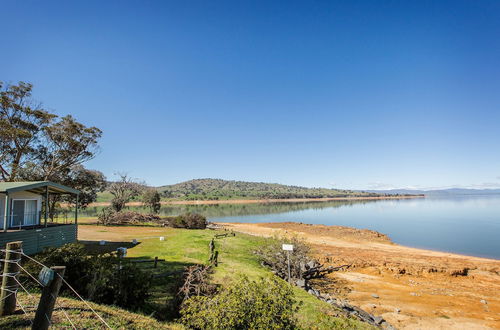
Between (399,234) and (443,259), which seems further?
(399,234)

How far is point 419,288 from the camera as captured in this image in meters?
14.1

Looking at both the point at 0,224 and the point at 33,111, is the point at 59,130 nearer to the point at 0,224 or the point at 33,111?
the point at 33,111

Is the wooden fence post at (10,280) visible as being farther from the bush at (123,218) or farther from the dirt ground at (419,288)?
the bush at (123,218)

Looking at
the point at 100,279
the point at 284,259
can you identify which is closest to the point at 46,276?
the point at 100,279

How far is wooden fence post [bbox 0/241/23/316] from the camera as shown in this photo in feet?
17.1

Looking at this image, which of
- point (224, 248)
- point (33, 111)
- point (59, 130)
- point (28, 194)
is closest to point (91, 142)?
point (59, 130)

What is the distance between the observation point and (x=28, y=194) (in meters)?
17.8

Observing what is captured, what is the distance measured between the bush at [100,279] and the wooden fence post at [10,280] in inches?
88.1

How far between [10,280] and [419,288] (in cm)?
1709

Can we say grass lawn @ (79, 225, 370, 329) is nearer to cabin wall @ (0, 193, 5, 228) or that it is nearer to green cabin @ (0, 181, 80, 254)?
green cabin @ (0, 181, 80, 254)

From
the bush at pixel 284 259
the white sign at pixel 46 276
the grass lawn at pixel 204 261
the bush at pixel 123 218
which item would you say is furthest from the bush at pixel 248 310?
the bush at pixel 123 218

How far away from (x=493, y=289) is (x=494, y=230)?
29.7 m

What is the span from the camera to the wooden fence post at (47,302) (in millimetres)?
4309

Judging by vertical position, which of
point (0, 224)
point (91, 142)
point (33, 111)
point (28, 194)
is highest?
point (33, 111)
